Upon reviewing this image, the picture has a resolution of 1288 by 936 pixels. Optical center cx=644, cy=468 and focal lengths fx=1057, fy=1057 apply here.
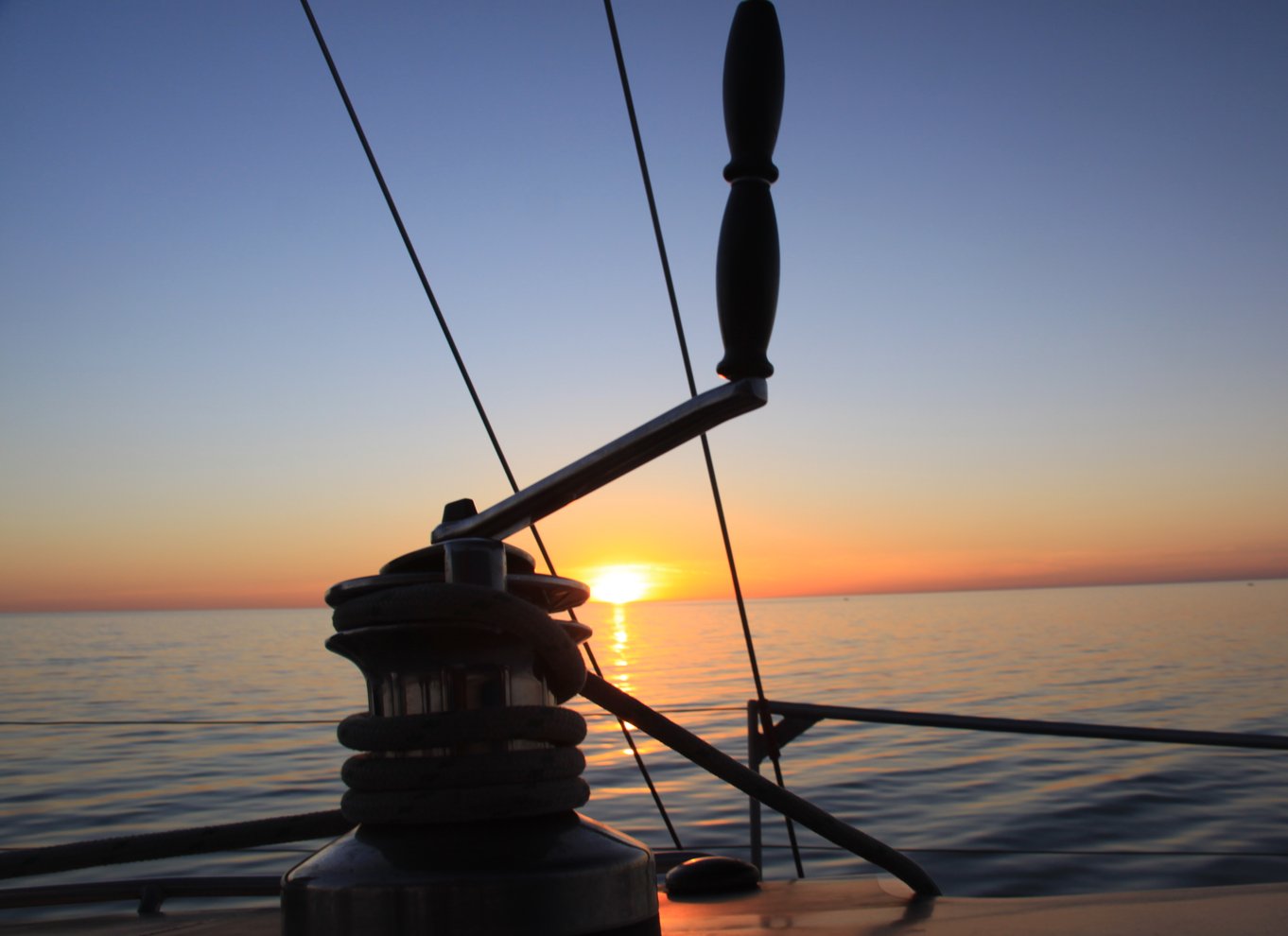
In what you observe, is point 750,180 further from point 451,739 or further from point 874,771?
point 874,771

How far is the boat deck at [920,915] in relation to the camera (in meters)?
0.92

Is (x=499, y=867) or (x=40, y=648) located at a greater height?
(x=40, y=648)

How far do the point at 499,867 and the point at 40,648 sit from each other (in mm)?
46934

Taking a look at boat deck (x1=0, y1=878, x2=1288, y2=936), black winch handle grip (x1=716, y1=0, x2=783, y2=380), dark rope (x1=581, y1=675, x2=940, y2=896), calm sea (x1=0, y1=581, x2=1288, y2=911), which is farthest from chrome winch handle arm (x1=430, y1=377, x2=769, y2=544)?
calm sea (x1=0, y1=581, x2=1288, y2=911)

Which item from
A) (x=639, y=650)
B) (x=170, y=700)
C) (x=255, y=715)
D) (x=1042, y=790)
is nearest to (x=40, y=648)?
(x=639, y=650)

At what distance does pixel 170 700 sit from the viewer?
64.6 ft

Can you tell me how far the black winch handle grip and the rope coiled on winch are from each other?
19cm

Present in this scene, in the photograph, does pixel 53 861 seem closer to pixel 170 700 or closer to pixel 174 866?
pixel 174 866

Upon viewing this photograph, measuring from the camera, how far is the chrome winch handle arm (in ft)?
1.77

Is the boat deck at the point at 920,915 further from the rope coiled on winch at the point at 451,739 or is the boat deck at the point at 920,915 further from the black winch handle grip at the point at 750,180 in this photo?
the black winch handle grip at the point at 750,180

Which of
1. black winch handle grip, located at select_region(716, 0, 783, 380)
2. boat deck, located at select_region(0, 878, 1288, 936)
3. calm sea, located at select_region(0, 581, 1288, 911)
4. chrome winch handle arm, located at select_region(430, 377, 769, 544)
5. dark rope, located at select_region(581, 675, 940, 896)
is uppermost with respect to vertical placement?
black winch handle grip, located at select_region(716, 0, 783, 380)

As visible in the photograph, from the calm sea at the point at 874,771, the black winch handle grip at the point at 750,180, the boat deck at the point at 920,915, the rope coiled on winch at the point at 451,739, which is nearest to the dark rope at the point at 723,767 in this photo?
the boat deck at the point at 920,915

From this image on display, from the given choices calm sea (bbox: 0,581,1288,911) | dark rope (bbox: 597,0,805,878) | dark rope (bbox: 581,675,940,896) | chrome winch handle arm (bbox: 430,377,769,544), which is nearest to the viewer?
chrome winch handle arm (bbox: 430,377,769,544)

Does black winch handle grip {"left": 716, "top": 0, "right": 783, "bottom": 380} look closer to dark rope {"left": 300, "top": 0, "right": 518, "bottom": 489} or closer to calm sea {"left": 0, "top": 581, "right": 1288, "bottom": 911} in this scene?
dark rope {"left": 300, "top": 0, "right": 518, "bottom": 489}
